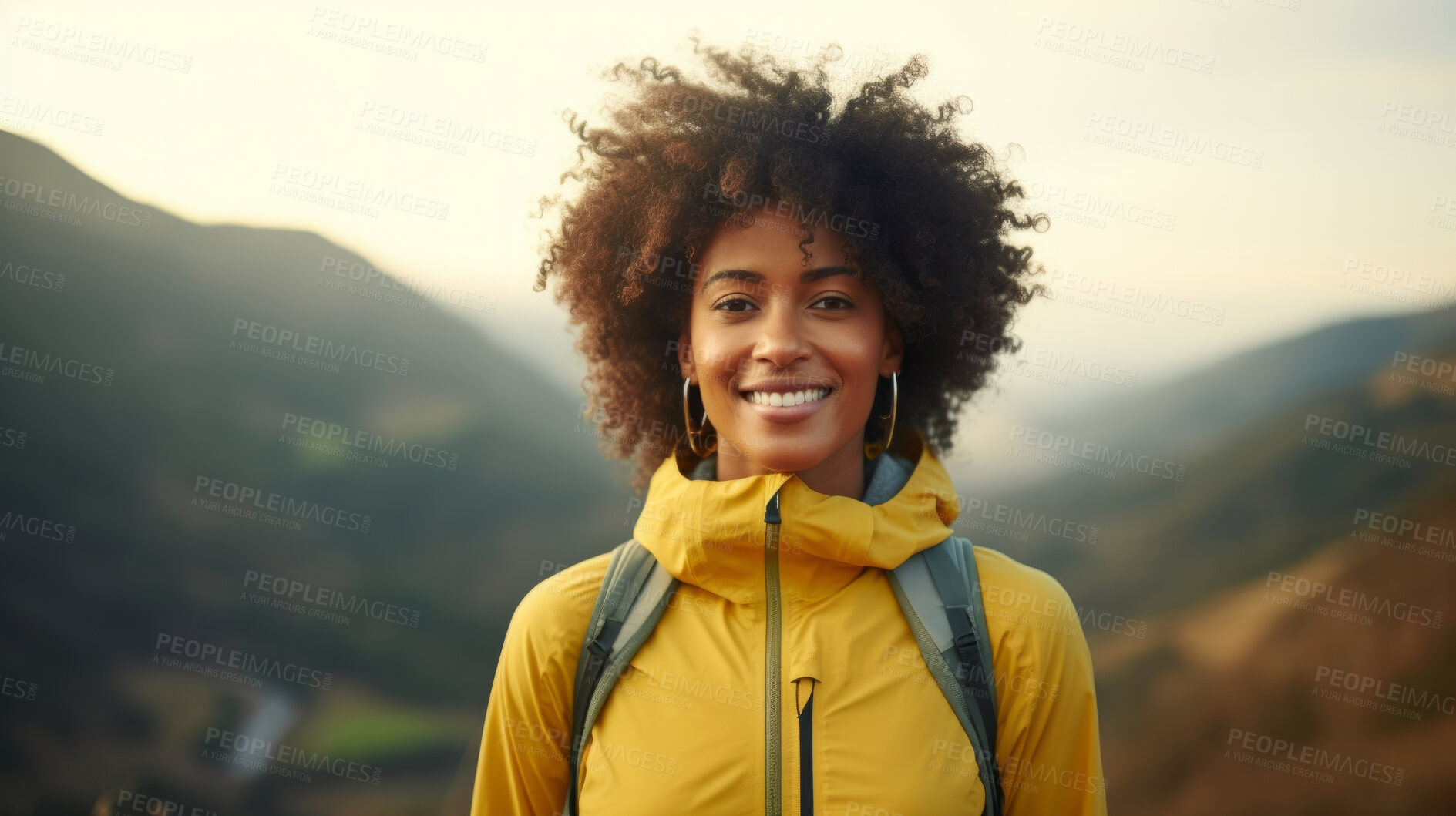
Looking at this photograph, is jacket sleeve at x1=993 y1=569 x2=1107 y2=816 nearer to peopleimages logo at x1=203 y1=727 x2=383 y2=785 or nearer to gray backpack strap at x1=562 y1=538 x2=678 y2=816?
gray backpack strap at x1=562 y1=538 x2=678 y2=816

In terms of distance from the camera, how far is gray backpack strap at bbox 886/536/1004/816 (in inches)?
68.6

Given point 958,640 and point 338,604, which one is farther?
point 338,604

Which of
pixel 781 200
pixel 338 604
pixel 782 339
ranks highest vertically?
pixel 781 200

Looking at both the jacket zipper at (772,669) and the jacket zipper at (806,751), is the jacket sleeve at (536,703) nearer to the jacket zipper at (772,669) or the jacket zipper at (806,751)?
the jacket zipper at (772,669)

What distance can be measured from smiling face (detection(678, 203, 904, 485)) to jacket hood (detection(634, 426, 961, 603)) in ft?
0.32

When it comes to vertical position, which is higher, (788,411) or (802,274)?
(802,274)

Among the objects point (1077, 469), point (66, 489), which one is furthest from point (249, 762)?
point (1077, 469)

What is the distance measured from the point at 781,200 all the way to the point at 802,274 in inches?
8.4

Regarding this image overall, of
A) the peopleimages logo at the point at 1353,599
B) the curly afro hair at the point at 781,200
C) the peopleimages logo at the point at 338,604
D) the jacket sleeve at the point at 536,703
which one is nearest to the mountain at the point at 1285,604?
the peopleimages logo at the point at 1353,599

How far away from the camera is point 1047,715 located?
183 centimetres

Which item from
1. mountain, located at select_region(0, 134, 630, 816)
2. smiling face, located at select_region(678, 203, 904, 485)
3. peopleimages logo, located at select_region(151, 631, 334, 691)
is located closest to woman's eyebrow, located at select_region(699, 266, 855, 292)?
smiling face, located at select_region(678, 203, 904, 485)

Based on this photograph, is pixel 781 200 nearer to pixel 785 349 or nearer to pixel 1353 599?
pixel 785 349

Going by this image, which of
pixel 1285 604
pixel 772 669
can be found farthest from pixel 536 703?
pixel 1285 604

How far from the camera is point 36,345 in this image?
140 inches
